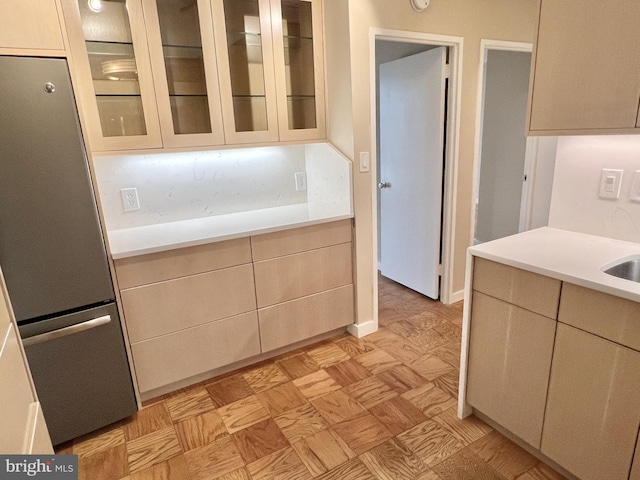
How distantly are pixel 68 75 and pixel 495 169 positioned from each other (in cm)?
374

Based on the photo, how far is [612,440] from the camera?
1.40 m

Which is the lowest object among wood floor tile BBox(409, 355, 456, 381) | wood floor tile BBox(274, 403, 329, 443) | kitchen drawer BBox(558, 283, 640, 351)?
wood floor tile BBox(274, 403, 329, 443)

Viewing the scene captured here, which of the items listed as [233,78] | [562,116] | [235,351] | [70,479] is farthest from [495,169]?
[70,479]

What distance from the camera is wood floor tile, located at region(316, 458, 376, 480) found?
5.62 feet

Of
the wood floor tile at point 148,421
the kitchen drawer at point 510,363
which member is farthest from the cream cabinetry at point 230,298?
the kitchen drawer at point 510,363

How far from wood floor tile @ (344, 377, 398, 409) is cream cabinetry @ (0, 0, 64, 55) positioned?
85.9 inches

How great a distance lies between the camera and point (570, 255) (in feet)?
5.25

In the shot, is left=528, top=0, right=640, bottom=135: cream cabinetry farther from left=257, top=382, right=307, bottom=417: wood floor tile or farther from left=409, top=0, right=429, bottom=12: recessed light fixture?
left=257, top=382, right=307, bottom=417: wood floor tile

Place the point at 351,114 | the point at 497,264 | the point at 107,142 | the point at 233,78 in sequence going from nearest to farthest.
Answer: the point at 497,264 → the point at 107,142 → the point at 233,78 → the point at 351,114

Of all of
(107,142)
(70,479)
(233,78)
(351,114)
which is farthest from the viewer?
(351,114)

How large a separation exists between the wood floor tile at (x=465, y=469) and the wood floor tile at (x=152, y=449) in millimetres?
1229

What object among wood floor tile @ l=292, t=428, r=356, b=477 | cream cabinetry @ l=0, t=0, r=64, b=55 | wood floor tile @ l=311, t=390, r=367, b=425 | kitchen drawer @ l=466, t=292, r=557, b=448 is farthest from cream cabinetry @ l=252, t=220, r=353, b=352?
cream cabinetry @ l=0, t=0, r=64, b=55

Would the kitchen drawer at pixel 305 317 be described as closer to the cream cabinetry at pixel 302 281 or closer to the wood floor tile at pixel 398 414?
the cream cabinetry at pixel 302 281

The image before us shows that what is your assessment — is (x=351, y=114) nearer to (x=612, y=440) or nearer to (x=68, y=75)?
(x=68, y=75)
